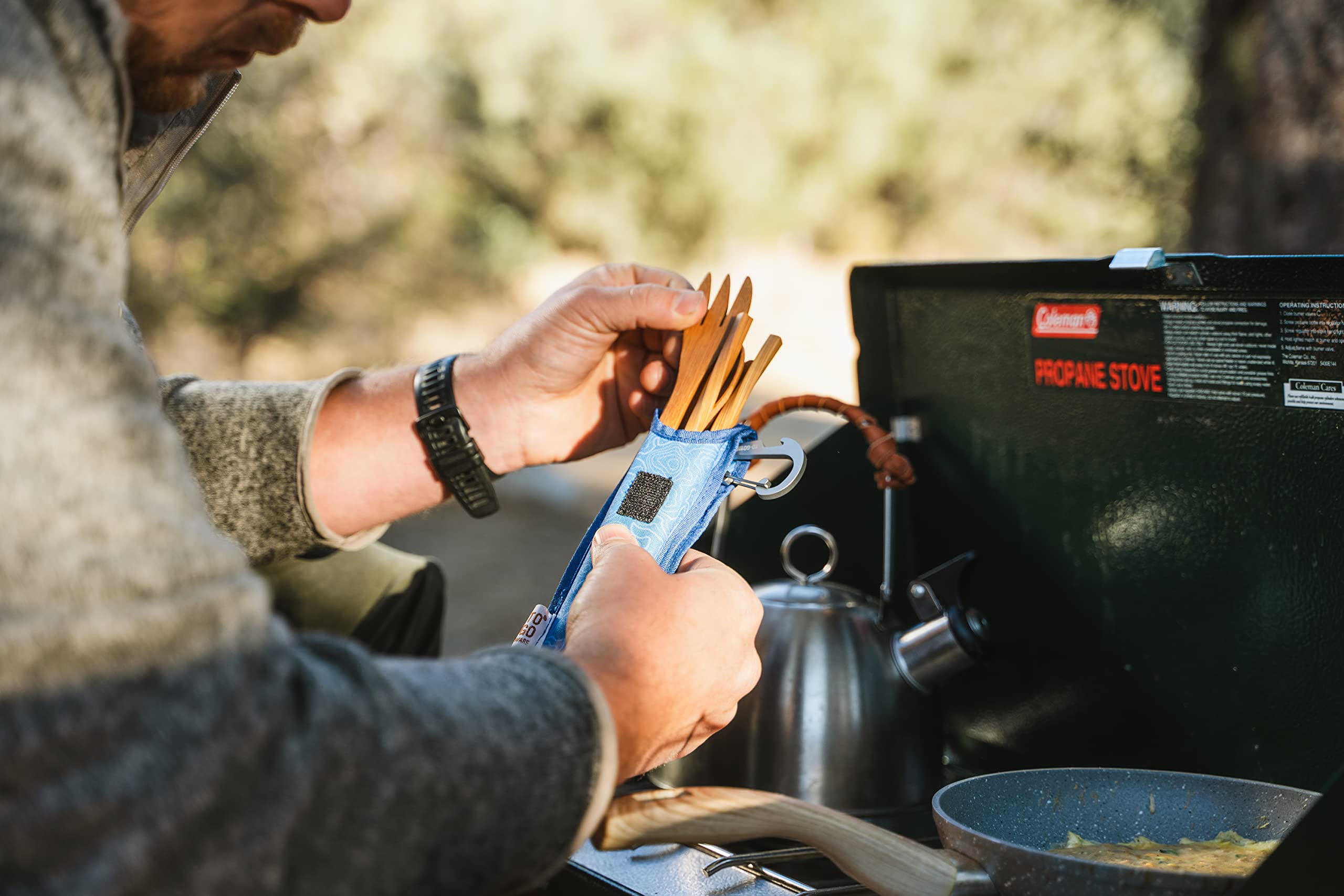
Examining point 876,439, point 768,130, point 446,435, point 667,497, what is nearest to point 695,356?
point 667,497

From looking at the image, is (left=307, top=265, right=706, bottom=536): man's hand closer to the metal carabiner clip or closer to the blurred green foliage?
the metal carabiner clip

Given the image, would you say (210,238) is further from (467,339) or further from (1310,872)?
(1310,872)

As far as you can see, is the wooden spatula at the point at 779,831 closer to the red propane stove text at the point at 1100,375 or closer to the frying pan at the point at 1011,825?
the frying pan at the point at 1011,825

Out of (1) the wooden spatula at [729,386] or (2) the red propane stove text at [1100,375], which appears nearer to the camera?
(1) the wooden spatula at [729,386]

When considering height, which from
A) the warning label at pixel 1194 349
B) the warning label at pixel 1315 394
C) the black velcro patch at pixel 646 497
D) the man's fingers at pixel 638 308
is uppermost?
the man's fingers at pixel 638 308

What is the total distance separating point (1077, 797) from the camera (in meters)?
1.07

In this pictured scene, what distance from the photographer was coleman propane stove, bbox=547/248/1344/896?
3.63 ft

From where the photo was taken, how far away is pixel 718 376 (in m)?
1.13

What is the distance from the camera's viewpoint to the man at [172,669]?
53cm

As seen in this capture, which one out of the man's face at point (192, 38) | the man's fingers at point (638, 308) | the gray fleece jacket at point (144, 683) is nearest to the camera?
the gray fleece jacket at point (144, 683)

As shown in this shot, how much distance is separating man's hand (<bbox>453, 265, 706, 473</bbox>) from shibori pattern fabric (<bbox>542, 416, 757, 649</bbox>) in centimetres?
20

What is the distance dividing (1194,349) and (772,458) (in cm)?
48

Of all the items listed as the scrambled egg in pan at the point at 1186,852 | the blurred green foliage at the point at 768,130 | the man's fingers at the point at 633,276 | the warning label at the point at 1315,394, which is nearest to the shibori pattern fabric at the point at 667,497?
the man's fingers at the point at 633,276

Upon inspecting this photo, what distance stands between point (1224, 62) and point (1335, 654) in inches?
96.7
